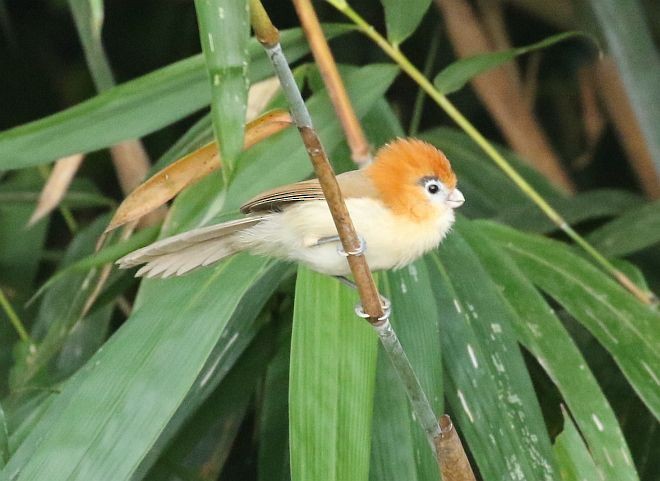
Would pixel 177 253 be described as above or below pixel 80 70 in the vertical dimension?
below

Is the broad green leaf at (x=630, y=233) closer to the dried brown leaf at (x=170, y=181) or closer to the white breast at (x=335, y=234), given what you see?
the white breast at (x=335, y=234)

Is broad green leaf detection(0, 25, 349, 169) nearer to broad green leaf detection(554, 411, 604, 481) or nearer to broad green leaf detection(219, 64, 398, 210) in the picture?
broad green leaf detection(219, 64, 398, 210)

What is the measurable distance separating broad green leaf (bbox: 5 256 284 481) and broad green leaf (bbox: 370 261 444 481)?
0.18 m

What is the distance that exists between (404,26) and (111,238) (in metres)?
0.52

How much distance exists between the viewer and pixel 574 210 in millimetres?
1826

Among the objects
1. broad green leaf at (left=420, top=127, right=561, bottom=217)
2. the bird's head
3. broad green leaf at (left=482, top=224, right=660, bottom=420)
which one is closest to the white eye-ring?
the bird's head

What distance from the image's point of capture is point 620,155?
2701mm

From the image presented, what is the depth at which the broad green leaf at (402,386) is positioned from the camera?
3.61 feet

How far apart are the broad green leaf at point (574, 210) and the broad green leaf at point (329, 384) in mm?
696

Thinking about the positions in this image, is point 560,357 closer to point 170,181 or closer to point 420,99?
point 170,181

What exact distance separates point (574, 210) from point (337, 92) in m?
0.71

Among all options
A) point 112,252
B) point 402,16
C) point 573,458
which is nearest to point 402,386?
point 573,458

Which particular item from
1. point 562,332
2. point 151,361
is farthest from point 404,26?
point 151,361

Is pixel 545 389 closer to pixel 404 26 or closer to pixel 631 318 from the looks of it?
pixel 631 318
